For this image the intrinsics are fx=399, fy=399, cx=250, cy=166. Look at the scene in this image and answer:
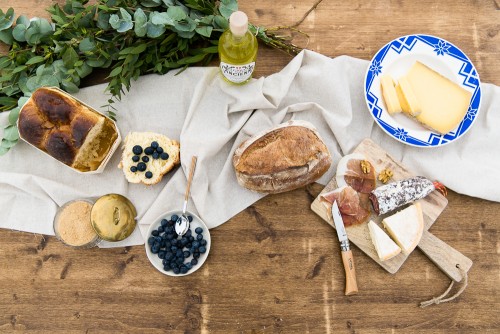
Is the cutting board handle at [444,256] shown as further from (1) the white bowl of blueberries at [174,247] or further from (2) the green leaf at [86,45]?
(2) the green leaf at [86,45]

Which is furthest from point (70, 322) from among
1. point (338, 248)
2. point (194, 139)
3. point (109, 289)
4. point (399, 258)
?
point (399, 258)

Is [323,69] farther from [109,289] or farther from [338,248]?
[109,289]

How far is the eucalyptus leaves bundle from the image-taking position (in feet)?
4.37

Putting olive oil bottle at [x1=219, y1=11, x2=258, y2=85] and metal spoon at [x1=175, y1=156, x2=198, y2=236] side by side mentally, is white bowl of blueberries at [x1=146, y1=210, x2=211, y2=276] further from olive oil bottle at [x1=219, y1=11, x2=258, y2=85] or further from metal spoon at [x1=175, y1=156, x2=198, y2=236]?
olive oil bottle at [x1=219, y1=11, x2=258, y2=85]

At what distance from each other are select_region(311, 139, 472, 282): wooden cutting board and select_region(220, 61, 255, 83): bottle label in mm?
482

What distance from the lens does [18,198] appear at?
1.46 meters

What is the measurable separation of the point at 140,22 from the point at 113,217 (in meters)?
0.64

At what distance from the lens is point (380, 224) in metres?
1.44

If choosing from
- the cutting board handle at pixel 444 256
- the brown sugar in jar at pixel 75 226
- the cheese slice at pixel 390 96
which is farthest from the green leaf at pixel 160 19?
the cutting board handle at pixel 444 256

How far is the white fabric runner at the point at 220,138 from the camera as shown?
56.6 inches

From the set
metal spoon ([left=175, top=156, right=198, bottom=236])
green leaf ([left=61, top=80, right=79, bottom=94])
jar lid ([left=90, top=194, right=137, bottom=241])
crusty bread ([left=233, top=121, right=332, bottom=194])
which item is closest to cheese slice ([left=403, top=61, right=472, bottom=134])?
crusty bread ([left=233, top=121, right=332, bottom=194])

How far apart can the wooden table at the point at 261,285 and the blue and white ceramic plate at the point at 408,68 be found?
0.25 meters

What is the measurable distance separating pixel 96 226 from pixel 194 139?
44cm

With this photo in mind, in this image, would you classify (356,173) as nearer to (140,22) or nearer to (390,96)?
(390,96)
